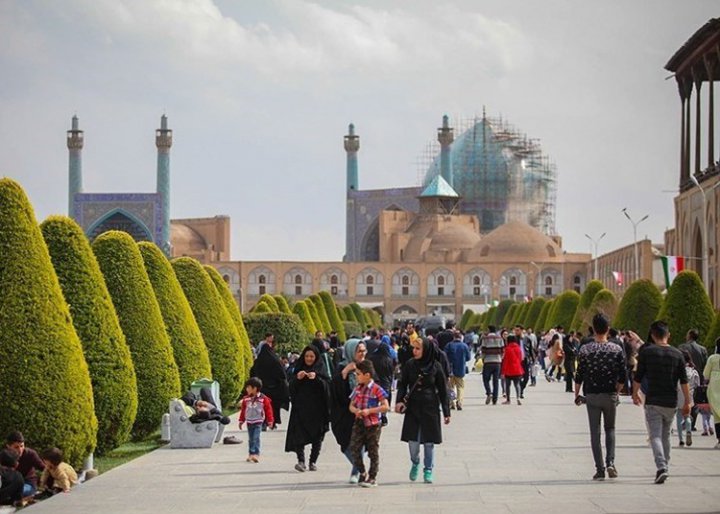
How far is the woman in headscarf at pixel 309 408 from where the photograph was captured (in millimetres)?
11164

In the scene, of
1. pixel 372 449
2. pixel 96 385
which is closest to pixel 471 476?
pixel 372 449

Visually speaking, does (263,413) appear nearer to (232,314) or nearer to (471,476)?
(471,476)

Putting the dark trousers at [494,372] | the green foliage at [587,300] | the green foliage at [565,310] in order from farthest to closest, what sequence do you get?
the green foliage at [565,310], the green foliage at [587,300], the dark trousers at [494,372]

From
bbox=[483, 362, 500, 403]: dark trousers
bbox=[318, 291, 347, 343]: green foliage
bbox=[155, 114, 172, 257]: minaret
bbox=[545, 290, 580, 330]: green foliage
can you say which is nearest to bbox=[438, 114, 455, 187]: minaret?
bbox=[155, 114, 172, 257]: minaret

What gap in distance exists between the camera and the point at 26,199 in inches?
428

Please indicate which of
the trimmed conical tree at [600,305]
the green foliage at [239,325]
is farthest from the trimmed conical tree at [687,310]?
the trimmed conical tree at [600,305]

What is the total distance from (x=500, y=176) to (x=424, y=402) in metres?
84.3

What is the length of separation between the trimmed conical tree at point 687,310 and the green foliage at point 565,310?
16.9m

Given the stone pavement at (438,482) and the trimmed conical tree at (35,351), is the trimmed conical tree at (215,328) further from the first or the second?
the trimmed conical tree at (35,351)

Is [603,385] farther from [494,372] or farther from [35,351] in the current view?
[494,372]

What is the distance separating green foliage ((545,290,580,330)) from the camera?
127 feet

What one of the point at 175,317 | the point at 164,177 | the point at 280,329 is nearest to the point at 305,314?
the point at 280,329

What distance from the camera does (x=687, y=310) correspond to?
830 inches

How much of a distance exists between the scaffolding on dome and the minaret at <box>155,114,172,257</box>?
18926 mm
